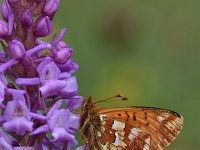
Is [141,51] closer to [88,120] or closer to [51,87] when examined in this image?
[88,120]

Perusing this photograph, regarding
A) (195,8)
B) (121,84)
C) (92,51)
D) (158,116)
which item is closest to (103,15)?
(92,51)

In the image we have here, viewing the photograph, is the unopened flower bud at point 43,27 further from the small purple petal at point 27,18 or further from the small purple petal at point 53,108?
the small purple petal at point 53,108

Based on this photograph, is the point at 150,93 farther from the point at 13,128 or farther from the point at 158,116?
the point at 13,128

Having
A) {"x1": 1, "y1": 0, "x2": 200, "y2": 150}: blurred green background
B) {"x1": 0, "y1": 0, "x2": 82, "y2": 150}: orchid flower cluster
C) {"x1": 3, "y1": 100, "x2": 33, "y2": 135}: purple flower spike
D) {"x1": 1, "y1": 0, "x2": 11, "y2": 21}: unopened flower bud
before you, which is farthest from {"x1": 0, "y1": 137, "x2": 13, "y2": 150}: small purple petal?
{"x1": 1, "y1": 0, "x2": 200, "y2": 150}: blurred green background

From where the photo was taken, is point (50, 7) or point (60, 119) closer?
point (60, 119)

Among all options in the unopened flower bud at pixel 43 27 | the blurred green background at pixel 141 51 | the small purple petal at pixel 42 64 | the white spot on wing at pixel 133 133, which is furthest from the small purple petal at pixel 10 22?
the blurred green background at pixel 141 51

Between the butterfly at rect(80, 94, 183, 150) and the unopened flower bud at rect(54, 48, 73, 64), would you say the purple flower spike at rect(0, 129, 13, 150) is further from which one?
the butterfly at rect(80, 94, 183, 150)

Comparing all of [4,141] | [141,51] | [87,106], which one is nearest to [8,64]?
[4,141]

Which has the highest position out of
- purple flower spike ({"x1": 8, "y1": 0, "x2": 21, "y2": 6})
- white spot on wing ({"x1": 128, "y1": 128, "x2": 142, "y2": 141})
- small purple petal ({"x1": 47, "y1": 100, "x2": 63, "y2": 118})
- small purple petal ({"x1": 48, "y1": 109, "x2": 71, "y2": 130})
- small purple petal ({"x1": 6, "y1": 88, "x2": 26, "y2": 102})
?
purple flower spike ({"x1": 8, "y1": 0, "x2": 21, "y2": 6})

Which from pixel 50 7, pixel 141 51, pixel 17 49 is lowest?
pixel 141 51
